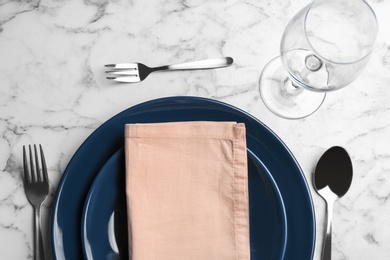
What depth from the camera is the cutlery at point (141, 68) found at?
0.67 m

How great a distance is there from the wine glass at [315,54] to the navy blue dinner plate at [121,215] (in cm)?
10

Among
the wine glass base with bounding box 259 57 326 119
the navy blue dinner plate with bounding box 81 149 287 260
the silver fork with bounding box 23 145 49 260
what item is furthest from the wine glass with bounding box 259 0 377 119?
the silver fork with bounding box 23 145 49 260

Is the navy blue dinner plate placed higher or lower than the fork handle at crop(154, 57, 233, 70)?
lower

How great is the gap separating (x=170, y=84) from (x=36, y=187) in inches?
8.4

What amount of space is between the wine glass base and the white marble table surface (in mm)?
10

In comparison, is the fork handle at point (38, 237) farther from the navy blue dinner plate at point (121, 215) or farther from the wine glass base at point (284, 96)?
the wine glass base at point (284, 96)

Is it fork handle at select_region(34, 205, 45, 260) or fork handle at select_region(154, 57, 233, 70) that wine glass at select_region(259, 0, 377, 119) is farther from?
fork handle at select_region(34, 205, 45, 260)

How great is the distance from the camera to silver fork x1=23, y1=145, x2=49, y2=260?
647 mm

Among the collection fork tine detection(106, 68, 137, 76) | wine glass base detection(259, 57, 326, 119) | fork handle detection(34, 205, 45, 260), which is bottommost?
fork handle detection(34, 205, 45, 260)

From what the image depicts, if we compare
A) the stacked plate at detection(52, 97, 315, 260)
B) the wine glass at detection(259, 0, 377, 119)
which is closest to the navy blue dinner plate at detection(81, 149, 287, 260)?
the stacked plate at detection(52, 97, 315, 260)

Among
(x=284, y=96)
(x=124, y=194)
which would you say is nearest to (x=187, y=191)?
(x=124, y=194)

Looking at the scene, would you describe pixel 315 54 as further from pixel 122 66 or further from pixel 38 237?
pixel 38 237

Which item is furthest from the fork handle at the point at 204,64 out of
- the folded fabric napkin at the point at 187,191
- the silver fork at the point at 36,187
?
the silver fork at the point at 36,187

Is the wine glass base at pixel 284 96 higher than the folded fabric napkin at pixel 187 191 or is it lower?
higher
